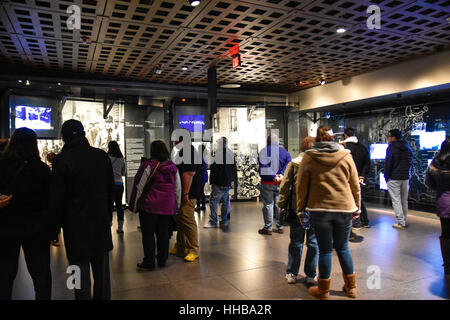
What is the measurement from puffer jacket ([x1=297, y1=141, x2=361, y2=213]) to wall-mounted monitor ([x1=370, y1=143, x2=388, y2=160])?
5.69m

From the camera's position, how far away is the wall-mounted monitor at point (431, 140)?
267 inches

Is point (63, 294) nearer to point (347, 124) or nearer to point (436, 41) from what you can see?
point (436, 41)

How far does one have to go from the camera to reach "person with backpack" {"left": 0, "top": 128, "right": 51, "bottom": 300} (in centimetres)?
239

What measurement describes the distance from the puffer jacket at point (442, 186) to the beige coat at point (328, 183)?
46.6 inches

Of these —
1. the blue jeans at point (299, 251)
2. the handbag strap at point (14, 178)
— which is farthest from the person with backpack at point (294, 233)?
the handbag strap at point (14, 178)

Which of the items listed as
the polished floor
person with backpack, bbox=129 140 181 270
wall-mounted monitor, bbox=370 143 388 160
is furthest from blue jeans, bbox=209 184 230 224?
wall-mounted monitor, bbox=370 143 388 160

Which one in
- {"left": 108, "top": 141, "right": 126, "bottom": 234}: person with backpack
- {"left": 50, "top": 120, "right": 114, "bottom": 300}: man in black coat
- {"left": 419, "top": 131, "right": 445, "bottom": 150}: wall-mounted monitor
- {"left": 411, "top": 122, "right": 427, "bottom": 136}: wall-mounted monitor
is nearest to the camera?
{"left": 50, "top": 120, "right": 114, "bottom": 300}: man in black coat

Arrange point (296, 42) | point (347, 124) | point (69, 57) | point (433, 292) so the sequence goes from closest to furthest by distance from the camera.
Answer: point (433, 292), point (296, 42), point (69, 57), point (347, 124)

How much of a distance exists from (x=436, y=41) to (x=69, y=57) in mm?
5640

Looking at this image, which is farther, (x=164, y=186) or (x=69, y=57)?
(x=69, y=57)

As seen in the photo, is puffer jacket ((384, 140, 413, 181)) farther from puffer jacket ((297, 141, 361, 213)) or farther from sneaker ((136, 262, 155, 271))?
sneaker ((136, 262, 155, 271))

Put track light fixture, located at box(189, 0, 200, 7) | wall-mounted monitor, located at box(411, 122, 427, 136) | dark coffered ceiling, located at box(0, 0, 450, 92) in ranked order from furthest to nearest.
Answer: wall-mounted monitor, located at box(411, 122, 427, 136), dark coffered ceiling, located at box(0, 0, 450, 92), track light fixture, located at box(189, 0, 200, 7)

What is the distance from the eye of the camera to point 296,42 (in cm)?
470
